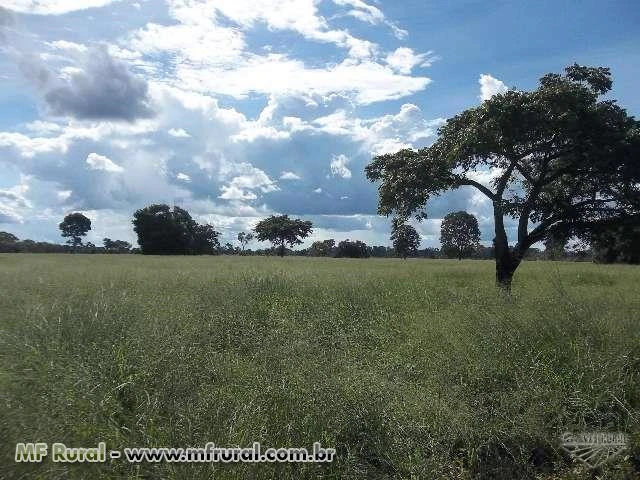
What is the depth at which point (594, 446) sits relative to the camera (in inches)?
237

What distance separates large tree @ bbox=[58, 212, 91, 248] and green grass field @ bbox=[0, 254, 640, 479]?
3916 inches

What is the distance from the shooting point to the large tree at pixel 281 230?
91.1m

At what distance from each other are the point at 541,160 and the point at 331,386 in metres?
14.0

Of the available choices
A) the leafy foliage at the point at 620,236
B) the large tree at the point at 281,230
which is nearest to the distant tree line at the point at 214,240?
the large tree at the point at 281,230

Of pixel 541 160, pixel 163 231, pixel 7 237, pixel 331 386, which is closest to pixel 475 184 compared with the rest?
pixel 541 160

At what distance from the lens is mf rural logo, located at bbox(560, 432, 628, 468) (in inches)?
230

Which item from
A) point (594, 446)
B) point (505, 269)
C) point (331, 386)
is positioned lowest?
point (594, 446)

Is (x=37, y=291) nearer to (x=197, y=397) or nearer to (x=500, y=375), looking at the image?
(x=197, y=397)

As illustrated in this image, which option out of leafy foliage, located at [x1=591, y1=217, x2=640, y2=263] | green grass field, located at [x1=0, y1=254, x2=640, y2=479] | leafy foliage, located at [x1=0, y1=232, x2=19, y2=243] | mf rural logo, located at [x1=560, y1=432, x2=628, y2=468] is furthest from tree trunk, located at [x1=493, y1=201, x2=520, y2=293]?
leafy foliage, located at [x1=0, y1=232, x2=19, y2=243]

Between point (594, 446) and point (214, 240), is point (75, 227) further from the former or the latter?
point (594, 446)

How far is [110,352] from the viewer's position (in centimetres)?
741

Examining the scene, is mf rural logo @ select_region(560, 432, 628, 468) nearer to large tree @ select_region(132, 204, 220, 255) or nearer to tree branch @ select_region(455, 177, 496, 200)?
tree branch @ select_region(455, 177, 496, 200)

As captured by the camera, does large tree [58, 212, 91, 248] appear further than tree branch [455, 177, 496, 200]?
Yes

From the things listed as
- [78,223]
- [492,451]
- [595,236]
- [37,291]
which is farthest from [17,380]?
[78,223]
